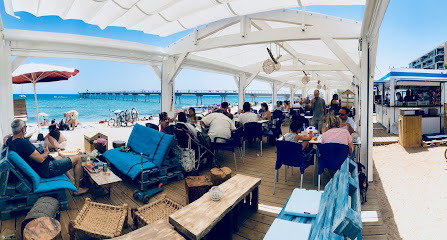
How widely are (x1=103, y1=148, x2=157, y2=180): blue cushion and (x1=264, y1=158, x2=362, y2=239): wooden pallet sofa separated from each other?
92.5 inches

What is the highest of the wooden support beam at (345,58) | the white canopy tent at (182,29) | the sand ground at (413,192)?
the white canopy tent at (182,29)

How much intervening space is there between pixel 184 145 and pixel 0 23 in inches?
159

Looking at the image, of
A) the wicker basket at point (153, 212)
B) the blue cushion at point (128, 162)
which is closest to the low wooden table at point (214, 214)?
the wicker basket at point (153, 212)

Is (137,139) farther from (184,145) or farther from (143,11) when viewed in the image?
(143,11)

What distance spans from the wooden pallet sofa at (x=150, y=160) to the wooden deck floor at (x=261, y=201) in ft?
0.70

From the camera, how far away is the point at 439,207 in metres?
3.38

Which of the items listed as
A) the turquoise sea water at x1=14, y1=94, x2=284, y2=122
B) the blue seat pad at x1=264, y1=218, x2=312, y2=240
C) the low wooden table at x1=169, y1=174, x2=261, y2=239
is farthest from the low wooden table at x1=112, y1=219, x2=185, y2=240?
the turquoise sea water at x1=14, y1=94, x2=284, y2=122

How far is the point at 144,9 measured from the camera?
3650 mm

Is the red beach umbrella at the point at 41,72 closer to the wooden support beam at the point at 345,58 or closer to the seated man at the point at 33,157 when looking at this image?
the seated man at the point at 33,157

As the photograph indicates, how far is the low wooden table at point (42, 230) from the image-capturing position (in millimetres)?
1905

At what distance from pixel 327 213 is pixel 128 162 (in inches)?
135

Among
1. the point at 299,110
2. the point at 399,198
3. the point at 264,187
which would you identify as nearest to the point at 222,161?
the point at 264,187

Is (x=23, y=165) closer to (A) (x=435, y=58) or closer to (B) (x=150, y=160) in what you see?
(B) (x=150, y=160)

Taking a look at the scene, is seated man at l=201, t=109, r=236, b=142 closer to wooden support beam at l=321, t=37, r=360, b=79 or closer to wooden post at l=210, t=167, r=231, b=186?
wooden post at l=210, t=167, r=231, b=186
